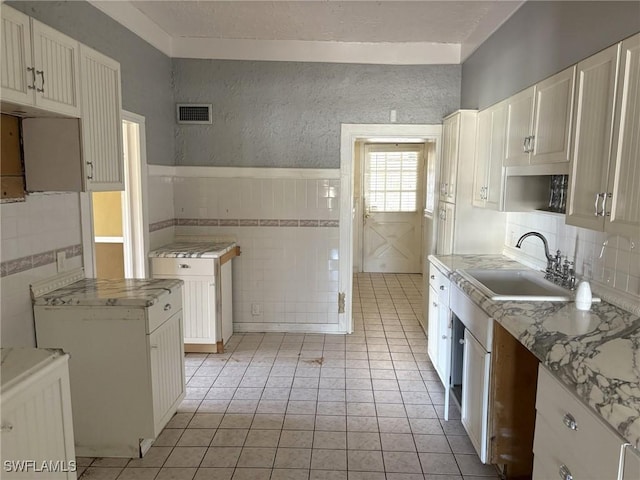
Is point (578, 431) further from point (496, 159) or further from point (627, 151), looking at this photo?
point (496, 159)

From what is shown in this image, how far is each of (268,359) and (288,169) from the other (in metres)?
1.76

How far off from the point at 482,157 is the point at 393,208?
3.86 m

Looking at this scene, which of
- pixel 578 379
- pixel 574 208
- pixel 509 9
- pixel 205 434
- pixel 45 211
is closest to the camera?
pixel 578 379

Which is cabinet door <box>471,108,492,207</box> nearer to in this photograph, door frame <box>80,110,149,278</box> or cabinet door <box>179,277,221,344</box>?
cabinet door <box>179,277,221,344</box>

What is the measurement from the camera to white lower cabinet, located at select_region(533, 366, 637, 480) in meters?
1.19

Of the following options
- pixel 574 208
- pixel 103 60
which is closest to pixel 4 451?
pixel 103 60

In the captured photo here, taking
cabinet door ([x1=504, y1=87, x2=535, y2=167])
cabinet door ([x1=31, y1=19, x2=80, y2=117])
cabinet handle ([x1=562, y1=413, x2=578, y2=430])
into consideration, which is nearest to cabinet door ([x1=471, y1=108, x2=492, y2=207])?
cabinet door ([x1=504, y1=87, x2=535, y2=167])

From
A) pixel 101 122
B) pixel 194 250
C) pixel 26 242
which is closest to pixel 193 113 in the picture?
pixel 194 250

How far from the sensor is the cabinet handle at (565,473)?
4.57 ft

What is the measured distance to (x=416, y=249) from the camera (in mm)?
7184

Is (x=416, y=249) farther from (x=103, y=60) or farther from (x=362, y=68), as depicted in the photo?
(x=103, y=60)

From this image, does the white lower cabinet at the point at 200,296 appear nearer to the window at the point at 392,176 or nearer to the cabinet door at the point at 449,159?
the cabinet door at the point at 449,159

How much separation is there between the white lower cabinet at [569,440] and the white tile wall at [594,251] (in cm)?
64

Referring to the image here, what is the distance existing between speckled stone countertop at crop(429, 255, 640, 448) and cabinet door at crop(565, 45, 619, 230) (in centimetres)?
40
